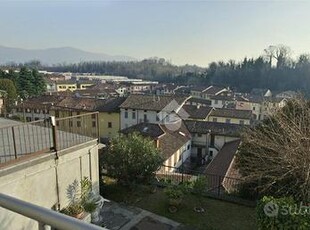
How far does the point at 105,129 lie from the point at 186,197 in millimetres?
25637

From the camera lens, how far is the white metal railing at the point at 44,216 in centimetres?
110

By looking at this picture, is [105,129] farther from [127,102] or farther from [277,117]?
[277,117]

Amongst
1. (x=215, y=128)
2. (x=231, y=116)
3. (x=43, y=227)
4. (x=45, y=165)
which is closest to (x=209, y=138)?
(x=215, y=128)

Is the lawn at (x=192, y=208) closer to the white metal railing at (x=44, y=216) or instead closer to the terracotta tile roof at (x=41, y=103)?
the white metal railing at (x=44, y=216)

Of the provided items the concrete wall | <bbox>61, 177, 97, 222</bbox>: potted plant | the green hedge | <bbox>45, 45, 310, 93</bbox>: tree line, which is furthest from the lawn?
<bbox>45, 45, 310, 93</bbox>: tree line

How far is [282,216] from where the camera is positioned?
604cm

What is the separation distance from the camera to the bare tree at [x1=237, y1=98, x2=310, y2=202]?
27.0 ft

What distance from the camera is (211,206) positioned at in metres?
10.0

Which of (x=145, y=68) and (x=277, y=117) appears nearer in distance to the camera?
(x=277, y=117)

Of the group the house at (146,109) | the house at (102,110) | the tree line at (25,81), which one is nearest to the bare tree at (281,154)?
the house at (146,109)

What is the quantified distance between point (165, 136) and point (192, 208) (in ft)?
46.5

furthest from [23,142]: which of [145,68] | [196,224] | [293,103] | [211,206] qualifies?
[145,68]

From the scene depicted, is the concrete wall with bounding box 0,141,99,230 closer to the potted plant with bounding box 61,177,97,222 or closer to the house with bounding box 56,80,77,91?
the potted plant with bounding box 61,177,97,222

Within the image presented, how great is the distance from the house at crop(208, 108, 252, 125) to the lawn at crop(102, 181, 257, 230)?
27330 millimetres
